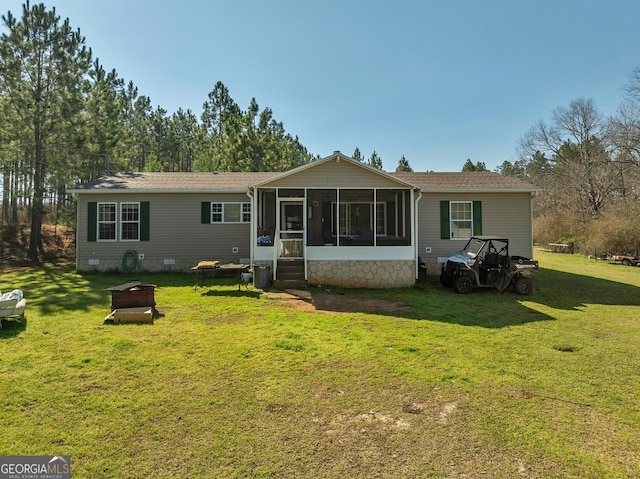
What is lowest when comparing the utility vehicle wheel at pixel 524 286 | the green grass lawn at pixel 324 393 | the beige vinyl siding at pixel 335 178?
the green grass lawn at pixel 324 393

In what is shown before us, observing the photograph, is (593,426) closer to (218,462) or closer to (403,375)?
(403,375)

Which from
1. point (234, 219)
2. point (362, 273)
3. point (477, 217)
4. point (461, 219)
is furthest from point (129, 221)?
point (477, 217)

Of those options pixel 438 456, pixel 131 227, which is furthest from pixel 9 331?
pixel 131 227

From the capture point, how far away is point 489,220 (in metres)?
12.6

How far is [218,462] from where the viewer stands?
261cm

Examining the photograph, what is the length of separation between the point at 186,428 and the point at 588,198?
1326 inches

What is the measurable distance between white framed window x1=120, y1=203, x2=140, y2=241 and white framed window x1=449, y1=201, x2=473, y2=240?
11.7 m

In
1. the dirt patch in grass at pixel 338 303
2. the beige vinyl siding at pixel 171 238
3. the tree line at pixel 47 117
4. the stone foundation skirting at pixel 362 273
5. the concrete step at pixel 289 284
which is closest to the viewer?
the dirt patch in grass at pixel 338 303

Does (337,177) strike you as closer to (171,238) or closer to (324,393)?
(171,238)

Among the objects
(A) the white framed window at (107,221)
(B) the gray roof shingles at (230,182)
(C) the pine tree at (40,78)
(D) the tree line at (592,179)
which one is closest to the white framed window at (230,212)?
(B) the gray roof shingles at (230,182)

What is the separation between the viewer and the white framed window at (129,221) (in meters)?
12.8

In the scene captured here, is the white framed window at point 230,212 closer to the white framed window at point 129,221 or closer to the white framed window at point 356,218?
the white framed window at point 129,221

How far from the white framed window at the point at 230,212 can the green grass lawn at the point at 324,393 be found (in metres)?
A: 6.10

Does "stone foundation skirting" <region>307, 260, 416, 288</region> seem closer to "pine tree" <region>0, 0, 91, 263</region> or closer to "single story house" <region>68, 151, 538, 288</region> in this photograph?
"single story house" <region>68, 151, 538, 288</region>
